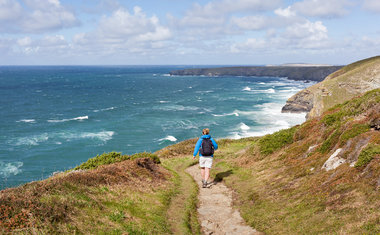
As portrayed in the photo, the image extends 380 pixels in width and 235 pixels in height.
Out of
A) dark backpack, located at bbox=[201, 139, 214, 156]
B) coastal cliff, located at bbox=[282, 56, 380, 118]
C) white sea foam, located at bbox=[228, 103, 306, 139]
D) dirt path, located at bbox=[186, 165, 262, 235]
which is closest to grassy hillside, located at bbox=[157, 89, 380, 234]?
dirt path, located at bbox=[186, 165, 262, 235]

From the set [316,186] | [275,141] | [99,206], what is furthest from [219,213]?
[275,141]

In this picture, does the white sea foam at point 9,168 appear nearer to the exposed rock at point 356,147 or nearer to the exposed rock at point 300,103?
the exposed rock at point 356,147

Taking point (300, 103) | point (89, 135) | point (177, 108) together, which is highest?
point (300, 103)

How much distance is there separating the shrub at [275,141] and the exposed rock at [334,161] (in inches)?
298

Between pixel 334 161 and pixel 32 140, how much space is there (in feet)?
209

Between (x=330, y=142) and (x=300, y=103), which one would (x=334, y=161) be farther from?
(x=300, y=103)

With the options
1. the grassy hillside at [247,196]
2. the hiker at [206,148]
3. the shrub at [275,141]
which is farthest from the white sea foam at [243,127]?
the hiker at [206,148]

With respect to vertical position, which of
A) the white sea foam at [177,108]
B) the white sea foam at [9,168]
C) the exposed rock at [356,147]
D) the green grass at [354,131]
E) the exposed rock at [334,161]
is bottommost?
the white sea foam at [9,168]

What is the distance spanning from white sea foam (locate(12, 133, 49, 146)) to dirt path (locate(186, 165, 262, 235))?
54.8m

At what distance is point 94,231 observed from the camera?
8664 mm

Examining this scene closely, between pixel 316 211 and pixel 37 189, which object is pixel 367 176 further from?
pixel 37 189

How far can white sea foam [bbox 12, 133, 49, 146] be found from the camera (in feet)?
196

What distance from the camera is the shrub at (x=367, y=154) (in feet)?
35.0

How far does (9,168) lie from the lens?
4675 cm
